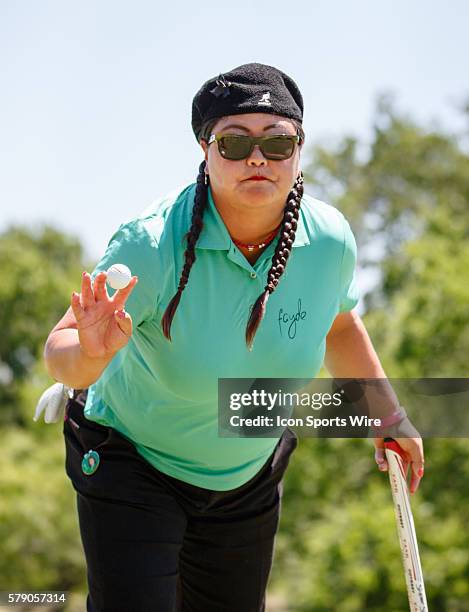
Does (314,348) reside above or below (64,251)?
below

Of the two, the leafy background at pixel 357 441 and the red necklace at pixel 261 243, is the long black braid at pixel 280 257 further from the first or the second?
the leafy background at pixel 357 441

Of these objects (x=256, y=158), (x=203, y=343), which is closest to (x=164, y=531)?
(x=203, y=343)

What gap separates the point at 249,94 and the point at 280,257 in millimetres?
499

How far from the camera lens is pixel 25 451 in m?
28.6

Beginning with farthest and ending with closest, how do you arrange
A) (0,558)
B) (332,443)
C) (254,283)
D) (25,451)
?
(25,451), (0,558), (332,443), (254,283)

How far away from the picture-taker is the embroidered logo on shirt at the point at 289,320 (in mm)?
3039

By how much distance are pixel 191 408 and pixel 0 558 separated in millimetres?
23356

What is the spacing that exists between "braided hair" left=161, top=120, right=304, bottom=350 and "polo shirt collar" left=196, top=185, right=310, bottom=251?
0.07ft

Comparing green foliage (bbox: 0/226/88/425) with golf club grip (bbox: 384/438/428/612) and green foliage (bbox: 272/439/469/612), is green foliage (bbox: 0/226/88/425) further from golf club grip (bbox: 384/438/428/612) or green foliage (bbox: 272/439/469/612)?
golf club grip (bbox: 384/438/428/612)

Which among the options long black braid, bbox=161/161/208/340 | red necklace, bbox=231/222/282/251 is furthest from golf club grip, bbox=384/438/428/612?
long black braid, bbox=161/161/208/340

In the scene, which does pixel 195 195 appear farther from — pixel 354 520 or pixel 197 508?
pixel 354 520

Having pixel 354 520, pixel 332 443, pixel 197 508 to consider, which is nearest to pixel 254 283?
pixel 197 508

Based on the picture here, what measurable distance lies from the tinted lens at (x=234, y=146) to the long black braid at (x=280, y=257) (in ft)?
0.86

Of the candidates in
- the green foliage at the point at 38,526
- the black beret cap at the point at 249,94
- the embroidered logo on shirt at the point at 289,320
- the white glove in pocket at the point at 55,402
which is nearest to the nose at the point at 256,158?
the black beret cap at the point at 249,94
